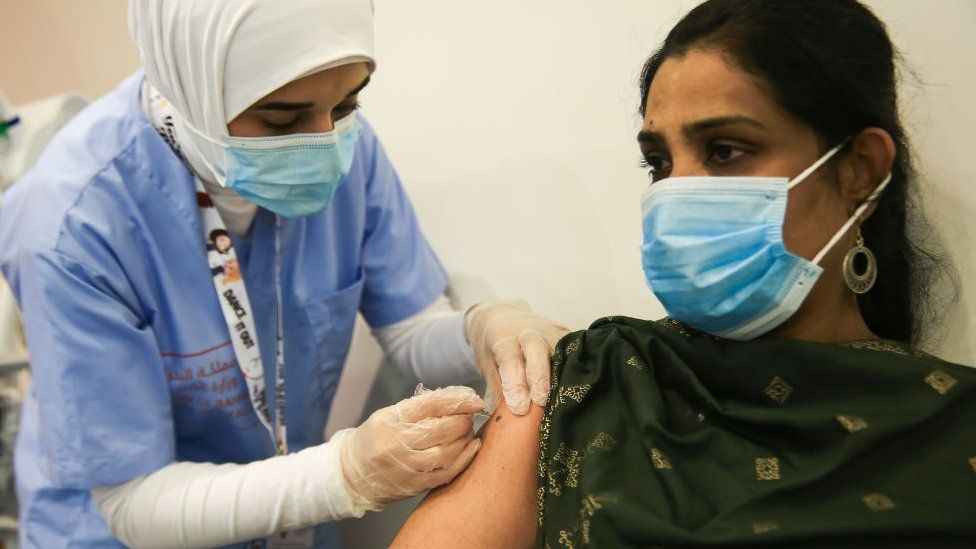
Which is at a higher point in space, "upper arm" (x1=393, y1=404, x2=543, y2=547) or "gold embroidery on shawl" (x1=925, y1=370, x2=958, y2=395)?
"gold embroidery on shawl" (x1=925, y1=370, x2=958, y2=395)

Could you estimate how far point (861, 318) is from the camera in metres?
1.06

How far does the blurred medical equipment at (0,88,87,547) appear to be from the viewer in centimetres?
189

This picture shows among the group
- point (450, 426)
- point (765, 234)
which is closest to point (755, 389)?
point (765, 234)

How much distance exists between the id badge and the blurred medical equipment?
101 centimetres

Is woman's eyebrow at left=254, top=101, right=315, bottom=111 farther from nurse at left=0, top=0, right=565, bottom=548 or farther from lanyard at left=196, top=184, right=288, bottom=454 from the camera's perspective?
lanyard at left=196, top=184, right=288, bottom=454

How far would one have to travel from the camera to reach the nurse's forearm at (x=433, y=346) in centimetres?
146

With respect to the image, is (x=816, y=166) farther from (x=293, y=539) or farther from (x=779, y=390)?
(x=293, y=539)

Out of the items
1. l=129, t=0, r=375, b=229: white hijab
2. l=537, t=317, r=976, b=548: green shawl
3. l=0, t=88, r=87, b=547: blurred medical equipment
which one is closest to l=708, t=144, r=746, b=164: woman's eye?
l=537, t=317, r=976, b=548: green shawl

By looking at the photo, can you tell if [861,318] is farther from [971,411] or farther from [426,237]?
[426,237]

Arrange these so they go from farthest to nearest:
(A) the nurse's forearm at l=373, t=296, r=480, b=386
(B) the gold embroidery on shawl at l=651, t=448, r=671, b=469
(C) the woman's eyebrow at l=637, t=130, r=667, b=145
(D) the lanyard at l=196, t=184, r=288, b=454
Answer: (A) the nurse's forearm at l=373, t=296, r=480, b=386 → (D) the lanyard at l=196, t=184, r=288, b=454 → (C) the woman's eyebrow at l=637, t=130, r=667, b=145 → (B) the gold embroidery on shawl at l=651, t=448, r=671, b=469

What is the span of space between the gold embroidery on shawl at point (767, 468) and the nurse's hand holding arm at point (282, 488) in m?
0.44

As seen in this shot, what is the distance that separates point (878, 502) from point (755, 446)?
0.15m

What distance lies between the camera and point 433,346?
152 centimetres

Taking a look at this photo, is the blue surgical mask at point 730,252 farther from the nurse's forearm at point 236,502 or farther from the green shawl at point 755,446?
the nurse's forearm at point 236,502
